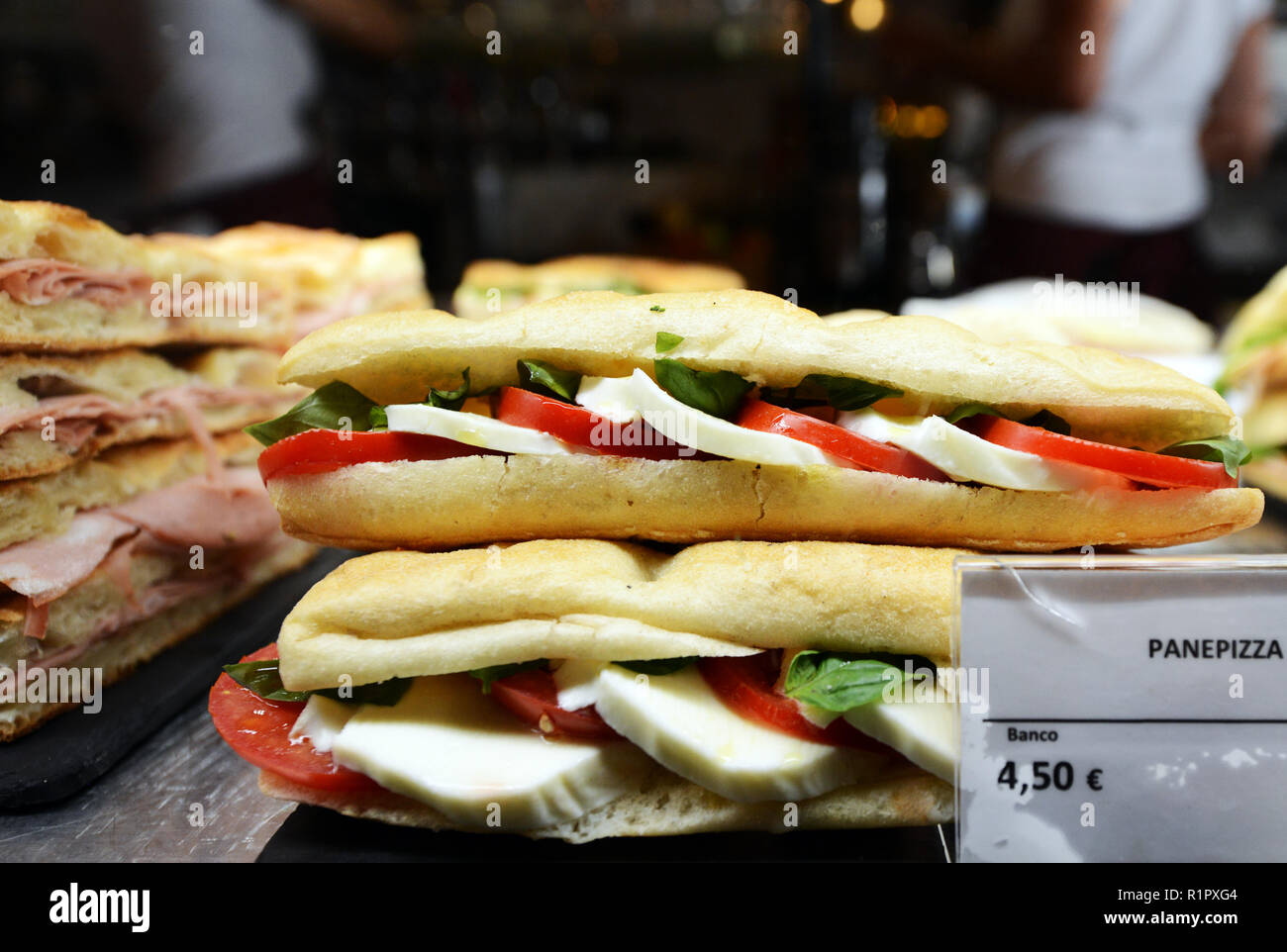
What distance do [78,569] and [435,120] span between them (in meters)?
3.14

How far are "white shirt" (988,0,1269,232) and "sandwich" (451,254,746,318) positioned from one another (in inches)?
58.6

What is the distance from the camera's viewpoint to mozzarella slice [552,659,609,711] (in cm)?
146

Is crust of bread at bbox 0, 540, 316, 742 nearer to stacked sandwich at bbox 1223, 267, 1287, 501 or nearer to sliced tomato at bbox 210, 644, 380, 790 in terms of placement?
sliced tomato at bbox 210, 644, 380, 790

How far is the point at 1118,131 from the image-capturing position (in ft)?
12.8

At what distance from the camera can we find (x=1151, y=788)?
4.31ft

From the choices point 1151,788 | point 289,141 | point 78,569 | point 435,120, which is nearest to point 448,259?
point 435,120

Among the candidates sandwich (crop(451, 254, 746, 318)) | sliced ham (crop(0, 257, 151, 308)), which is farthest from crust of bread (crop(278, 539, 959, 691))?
sandwich (crop(451, 254, 746, 318))

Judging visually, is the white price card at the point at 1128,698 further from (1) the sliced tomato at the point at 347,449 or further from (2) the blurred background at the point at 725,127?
(2) the blurred background at the point at 725,127

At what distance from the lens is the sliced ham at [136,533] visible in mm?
1973

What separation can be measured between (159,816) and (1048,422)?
1751mm

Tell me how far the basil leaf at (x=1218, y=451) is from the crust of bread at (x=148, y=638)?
234 cm

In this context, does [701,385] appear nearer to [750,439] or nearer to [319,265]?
[750,439]

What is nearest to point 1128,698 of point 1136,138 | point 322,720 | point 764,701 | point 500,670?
point 764,701

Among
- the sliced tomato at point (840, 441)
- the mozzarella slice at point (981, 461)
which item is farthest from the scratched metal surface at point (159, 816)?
the mozzarella slice at point (981, 461)
